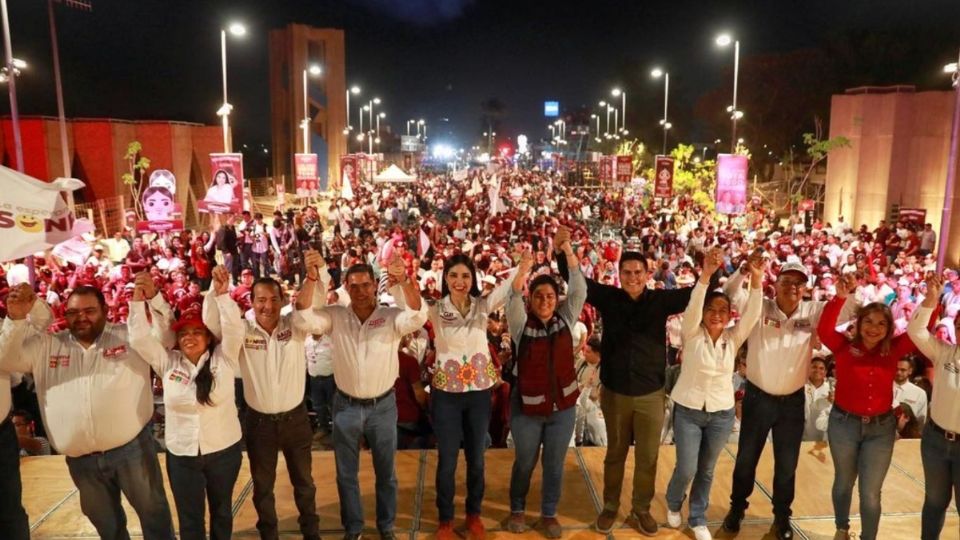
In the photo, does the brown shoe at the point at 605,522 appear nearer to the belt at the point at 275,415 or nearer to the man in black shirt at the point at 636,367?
the man in black shirt at the point at 636,367

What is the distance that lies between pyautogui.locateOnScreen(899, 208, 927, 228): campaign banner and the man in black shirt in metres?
20.6

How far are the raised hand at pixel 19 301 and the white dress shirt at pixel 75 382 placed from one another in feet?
0.15

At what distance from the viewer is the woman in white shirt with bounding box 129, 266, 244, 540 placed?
412 centimetres

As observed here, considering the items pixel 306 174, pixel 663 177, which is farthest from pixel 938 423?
pixel 306 174

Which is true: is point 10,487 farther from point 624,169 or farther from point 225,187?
point 624,169

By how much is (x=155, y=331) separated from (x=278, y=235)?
13.1 metres

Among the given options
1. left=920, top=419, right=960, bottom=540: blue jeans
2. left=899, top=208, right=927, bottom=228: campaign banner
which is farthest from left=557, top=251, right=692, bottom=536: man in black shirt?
left=899, top=208, right=927, bottom=228: campaign banner

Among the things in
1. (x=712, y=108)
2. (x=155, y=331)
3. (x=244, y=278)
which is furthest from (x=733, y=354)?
(x=712, y=108)

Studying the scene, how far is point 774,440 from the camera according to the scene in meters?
4.82

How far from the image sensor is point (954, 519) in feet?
16.9

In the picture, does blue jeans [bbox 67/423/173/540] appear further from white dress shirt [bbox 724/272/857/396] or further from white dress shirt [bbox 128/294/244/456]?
white dress shirt [bbox 724/272/857/396]

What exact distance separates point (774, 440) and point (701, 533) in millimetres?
773

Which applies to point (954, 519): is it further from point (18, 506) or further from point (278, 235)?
point (278, 235)

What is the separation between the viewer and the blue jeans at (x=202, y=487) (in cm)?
419
